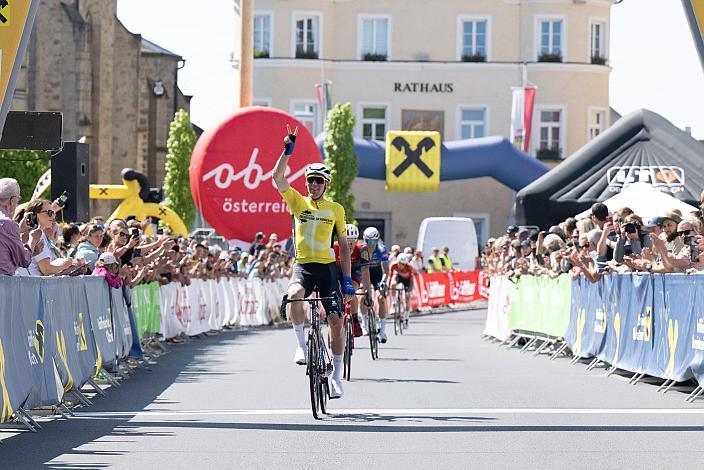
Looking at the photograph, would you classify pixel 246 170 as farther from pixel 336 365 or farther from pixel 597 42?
pixel 597 42

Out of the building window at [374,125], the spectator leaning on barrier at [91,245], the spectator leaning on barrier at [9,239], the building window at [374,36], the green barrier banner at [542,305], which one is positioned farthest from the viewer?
the building window at [374,36]

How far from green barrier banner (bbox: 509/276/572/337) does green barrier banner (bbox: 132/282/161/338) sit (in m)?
5.83

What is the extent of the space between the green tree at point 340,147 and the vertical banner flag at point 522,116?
6847 mm

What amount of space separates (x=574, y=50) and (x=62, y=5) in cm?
2118

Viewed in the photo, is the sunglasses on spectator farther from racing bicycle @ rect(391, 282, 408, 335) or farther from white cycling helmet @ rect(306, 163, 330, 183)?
racing bicycle @ rect(391, 282, 408, 335)

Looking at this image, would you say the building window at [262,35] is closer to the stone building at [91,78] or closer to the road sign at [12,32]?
the stone building at [91,78]

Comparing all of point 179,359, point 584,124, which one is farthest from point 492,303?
point 584,124

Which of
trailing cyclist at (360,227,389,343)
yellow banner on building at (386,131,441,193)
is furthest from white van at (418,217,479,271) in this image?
trailing cyclist at (360,227,389,343)

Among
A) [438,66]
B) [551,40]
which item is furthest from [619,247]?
[551,40]

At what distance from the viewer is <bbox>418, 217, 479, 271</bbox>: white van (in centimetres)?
5084

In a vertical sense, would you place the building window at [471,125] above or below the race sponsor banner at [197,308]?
above

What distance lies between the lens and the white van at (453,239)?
50.8 metres

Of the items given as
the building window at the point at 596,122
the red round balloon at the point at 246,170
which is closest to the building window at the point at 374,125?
the building window at the point at 596,122

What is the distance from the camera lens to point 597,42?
66.8m
